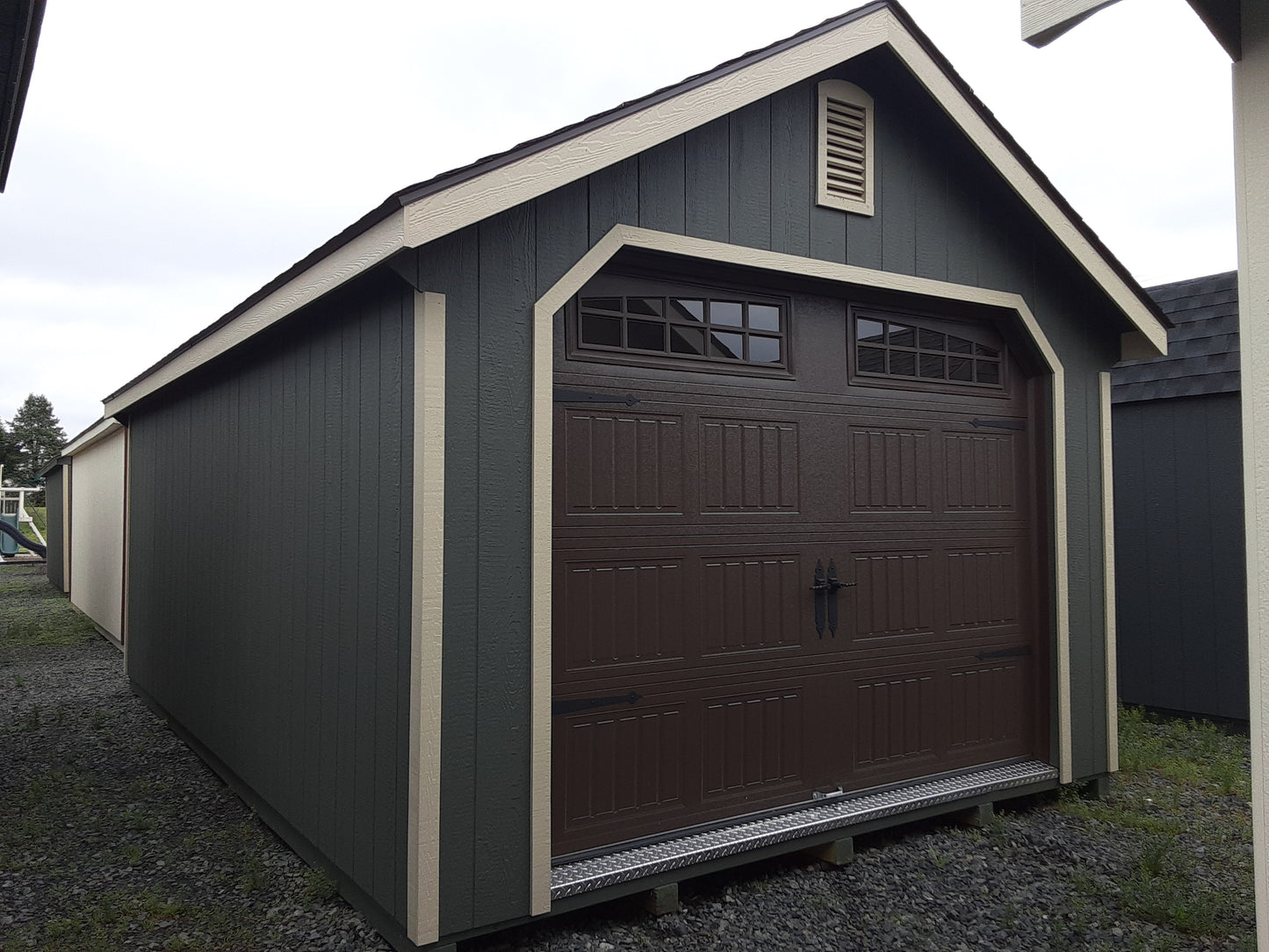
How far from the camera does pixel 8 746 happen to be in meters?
6.32

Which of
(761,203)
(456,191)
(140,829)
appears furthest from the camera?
(140,829)

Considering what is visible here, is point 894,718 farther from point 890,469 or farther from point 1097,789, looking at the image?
point 1097,789

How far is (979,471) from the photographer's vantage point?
4980 mm

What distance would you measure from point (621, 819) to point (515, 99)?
54599 millimetres

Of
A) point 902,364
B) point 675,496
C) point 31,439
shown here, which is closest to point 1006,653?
point 902,364

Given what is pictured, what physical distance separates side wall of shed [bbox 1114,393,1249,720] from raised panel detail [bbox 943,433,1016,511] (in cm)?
275

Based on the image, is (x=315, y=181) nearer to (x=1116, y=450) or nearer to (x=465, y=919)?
(x=1116, y=450)

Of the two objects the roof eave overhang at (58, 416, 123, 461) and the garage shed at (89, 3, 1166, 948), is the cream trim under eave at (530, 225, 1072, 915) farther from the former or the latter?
the roof eave overhang at (58, 416, 123, 461)

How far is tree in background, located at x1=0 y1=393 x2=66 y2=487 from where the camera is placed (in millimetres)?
52062

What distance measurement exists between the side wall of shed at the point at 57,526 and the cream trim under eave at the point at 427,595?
1602 centimetres

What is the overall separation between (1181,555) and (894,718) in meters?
3.89

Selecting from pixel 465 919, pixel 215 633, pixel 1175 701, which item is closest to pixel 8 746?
pixel 215 633

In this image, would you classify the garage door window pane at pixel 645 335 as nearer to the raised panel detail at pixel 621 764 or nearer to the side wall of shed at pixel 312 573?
the side wall of shed at pixel 312 573

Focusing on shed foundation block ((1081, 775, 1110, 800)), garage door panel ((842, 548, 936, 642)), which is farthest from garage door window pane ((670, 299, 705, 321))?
shed foundation block ((1081, 775, 1110, 800))
